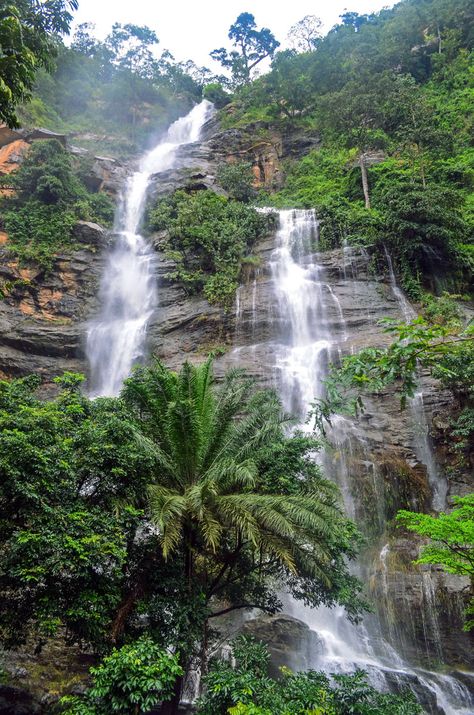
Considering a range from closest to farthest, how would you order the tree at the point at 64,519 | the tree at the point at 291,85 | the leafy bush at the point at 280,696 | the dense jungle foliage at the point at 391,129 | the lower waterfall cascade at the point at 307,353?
the leafy bush at the point at 280,696 → the tree at the point at 64,519 → the lower waterfall cascade at the point at 307,353 → the dense jungle foliage at the point at 391,129 → the tree at the point at 291,85

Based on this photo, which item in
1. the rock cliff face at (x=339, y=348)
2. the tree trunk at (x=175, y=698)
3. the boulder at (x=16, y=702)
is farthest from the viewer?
the rock cliff face at (x=339, y=348)

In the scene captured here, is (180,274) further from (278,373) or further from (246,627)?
(246,627)

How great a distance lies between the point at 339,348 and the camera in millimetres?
19109

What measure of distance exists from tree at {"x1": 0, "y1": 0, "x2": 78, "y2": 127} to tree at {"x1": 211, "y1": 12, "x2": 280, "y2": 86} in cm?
4767

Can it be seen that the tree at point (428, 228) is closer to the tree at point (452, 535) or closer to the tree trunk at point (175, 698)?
the tree at point (452, 535)

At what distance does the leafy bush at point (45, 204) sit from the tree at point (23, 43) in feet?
53.2

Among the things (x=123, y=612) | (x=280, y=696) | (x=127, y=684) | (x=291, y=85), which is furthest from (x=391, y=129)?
(x=127, y=684)

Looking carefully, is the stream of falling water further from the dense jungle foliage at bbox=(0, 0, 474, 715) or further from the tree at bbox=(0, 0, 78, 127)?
the tree at bbox=(0, 0, 78, 127)

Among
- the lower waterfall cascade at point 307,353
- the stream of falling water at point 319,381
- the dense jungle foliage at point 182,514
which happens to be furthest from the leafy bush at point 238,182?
the dense jungle foliage at point 182,514

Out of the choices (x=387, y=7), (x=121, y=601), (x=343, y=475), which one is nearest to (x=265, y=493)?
(x=121, y=601)

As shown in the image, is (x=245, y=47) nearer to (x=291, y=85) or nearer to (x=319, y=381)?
(x=291, y=85)

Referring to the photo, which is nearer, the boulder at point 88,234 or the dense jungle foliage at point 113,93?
the boulder at point 88,234

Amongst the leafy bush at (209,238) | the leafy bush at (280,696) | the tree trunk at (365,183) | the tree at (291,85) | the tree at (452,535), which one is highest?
the tree at (291,85)

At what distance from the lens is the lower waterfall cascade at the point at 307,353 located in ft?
36.5
